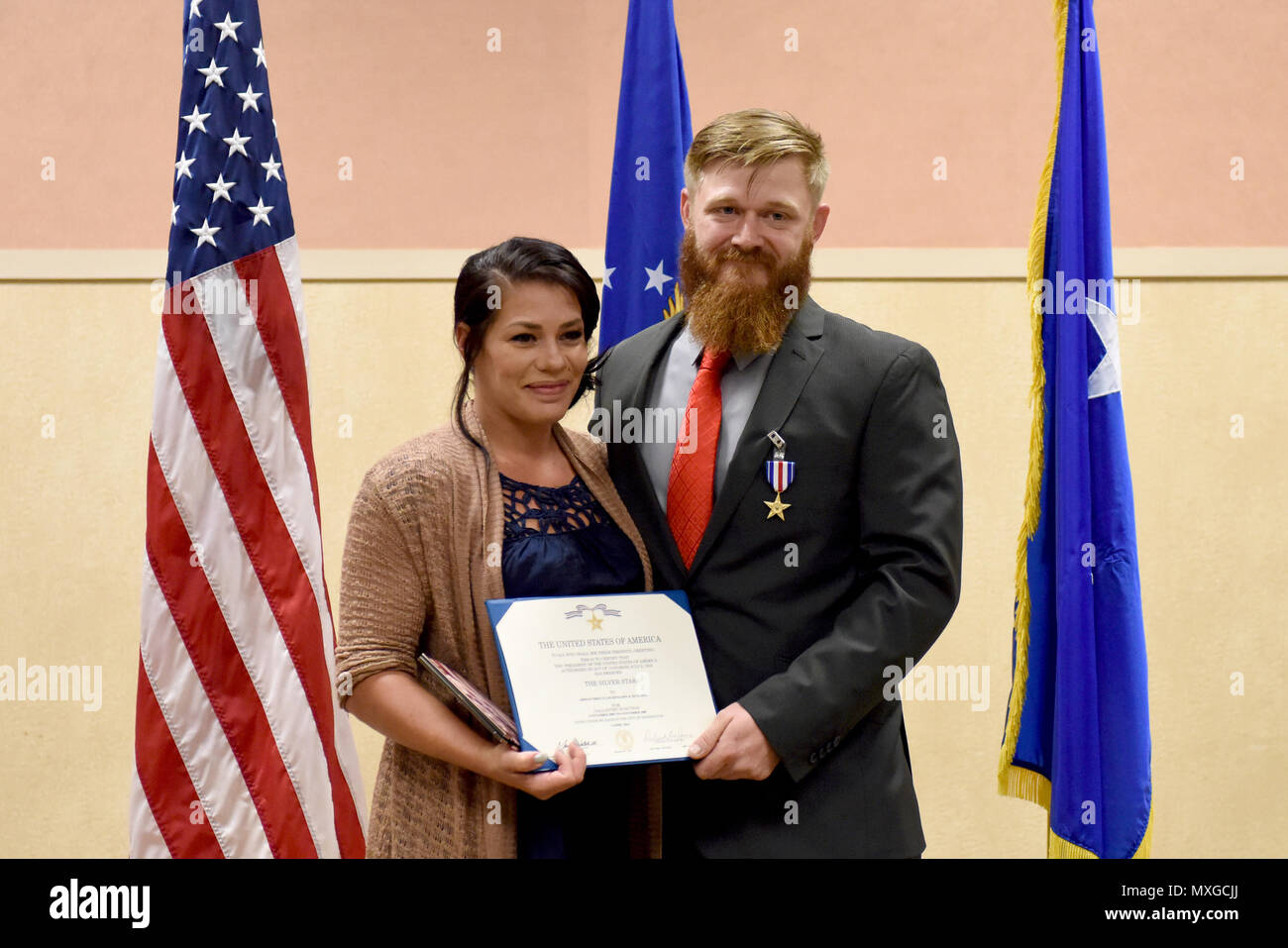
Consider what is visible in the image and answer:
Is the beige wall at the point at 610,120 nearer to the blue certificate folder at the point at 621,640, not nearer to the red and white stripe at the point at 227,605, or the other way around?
the red and white stripe at the point at 227,605

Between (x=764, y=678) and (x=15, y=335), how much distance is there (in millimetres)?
3378

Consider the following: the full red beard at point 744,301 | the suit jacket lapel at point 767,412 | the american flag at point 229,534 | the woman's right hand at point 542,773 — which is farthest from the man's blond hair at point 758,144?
the american flag at point 229,534

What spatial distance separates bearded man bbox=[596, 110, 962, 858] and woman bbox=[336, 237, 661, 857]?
133mm

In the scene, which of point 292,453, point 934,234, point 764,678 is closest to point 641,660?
point 764,678

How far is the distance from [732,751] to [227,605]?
1532 millimetres

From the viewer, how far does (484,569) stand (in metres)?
1.89

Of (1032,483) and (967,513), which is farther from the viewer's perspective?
(967,513)

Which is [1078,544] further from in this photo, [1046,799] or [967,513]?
[967,513]

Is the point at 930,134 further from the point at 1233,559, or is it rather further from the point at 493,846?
the point at 493,846

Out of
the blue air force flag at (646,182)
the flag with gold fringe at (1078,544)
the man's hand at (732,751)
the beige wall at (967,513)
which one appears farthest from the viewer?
the beige wall at (967,513)

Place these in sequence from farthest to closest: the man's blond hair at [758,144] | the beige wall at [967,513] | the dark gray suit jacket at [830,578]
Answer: the beige wall at [967,513], the man's blond hair at [758,144], the dark gray suit jacket at [830,578]

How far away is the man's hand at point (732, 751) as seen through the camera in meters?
1.86

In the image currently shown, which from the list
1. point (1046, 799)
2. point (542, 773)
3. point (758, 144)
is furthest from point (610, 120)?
point (542, 773)

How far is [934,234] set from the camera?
4.06 metres
